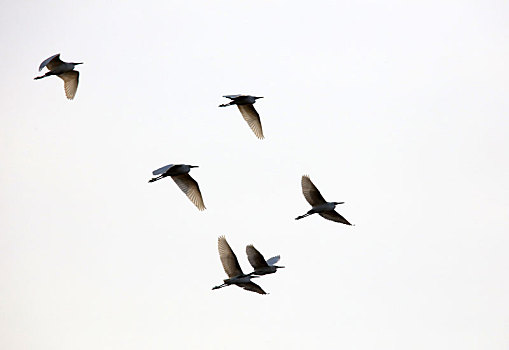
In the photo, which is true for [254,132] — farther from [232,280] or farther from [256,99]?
[232,280]

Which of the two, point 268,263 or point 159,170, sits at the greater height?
point 159,170

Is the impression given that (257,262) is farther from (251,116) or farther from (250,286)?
(251,116)

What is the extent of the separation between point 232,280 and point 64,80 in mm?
11108

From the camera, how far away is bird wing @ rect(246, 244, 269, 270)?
5123 cm

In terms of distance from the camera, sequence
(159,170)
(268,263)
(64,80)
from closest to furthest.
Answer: (159,170) → (64,80) → (268,263)

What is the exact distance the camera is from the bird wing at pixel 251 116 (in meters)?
51.3

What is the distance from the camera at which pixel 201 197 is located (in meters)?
48.8

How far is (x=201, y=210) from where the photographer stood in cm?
4809

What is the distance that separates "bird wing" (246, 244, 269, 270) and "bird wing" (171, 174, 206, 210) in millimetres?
3751

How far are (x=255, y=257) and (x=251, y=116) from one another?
609 centimetres

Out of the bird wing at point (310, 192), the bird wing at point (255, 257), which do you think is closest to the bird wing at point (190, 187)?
the bird wing at point (255, 257)

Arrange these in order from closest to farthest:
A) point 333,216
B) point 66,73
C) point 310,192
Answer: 1. point 66,73
2. point 310,192
3. point 333,216

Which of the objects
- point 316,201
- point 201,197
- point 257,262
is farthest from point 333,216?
point 201,197

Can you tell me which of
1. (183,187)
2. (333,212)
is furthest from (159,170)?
(333,212)
